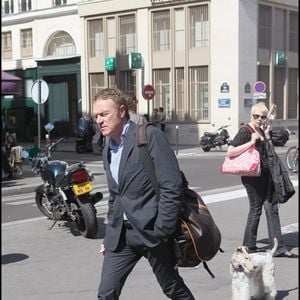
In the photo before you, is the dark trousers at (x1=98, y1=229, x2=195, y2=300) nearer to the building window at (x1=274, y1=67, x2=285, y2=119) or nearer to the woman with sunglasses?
the woman with sunglasses

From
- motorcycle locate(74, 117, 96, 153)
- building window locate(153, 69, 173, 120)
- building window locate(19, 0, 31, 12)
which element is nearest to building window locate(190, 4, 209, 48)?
building window locate(153, 69, 173, 120)

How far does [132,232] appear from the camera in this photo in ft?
11.8

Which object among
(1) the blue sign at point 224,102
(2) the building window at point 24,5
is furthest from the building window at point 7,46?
(1) the blue sign at point 224,102

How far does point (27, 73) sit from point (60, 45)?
2721mm

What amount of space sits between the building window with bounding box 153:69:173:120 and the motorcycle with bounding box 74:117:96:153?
216 inches

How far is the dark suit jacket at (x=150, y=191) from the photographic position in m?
3.44

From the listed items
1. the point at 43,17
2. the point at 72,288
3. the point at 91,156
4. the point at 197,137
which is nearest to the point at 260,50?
the point at 197,137

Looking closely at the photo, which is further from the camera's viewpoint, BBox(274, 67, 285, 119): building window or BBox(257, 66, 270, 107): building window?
BBox(274, 67, 285, 119): building window

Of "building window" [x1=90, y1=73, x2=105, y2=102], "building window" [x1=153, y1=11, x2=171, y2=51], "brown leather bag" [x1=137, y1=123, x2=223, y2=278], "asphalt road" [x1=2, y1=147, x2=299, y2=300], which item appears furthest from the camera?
"building window" [x1=90, y1=73, x2=105, y2=102]

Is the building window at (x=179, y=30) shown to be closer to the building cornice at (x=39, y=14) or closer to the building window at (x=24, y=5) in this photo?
the building cornice at (x=39, y=14)

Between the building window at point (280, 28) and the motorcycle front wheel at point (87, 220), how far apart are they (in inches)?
871

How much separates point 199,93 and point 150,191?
24830 mm

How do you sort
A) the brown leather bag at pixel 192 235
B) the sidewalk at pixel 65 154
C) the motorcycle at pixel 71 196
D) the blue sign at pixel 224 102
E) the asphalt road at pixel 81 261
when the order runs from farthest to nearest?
the blue sign at pixel 224 102 → the sidewalk at pixel 65 154 → the motorcycle at pixel 71 196 → the asphalt road at pixel 81 261 → the brown leather bag at pixel 192 235

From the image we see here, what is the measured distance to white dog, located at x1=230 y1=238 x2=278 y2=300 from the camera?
4586 mm
